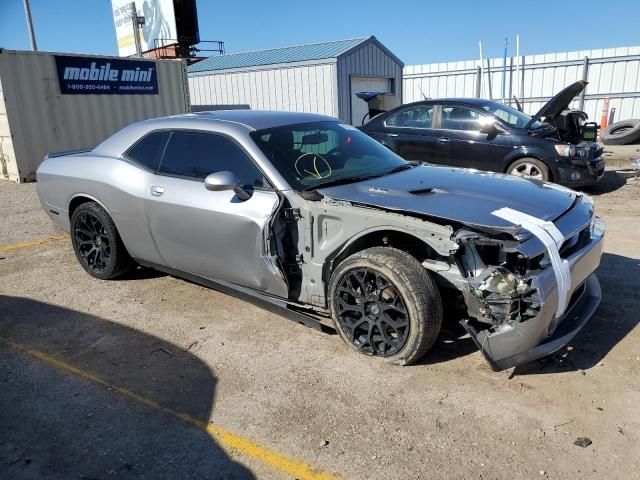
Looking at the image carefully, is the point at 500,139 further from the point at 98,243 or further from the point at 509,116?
the point at 98,243

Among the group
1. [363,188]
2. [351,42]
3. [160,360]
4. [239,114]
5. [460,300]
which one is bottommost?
[160,360]

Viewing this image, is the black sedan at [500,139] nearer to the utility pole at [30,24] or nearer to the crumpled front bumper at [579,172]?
the crumpled front bumper at [579,172]

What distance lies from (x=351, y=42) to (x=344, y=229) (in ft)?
50.6

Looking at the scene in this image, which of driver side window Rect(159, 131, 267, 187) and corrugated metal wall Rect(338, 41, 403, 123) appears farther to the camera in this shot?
corrugated metal wall Rect(338, 41, 403, 123)

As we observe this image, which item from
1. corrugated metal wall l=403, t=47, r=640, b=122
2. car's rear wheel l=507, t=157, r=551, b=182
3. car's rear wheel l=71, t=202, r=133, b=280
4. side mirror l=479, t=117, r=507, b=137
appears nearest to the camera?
car's rear wheel l=71, t=202, r=133, b=280

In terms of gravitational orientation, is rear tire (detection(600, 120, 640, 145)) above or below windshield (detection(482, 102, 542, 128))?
below

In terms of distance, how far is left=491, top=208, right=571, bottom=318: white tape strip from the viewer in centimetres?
289

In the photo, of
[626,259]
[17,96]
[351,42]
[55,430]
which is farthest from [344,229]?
[351,42]

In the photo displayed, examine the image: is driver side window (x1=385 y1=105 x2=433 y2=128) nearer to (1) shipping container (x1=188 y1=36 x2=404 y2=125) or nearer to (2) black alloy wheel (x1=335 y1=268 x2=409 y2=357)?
(2) black alloy wheel (x1=335 y1=268 x2=409 y2=357)

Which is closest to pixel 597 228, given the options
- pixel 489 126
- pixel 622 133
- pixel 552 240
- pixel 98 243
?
pixel 552 240

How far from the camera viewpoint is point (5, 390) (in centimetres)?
319

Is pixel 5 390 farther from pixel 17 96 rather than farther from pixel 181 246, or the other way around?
pixel 17 96

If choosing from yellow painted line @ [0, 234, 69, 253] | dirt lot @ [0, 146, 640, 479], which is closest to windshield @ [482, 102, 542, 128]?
dirt lot @ [0, 146, 640, 479]

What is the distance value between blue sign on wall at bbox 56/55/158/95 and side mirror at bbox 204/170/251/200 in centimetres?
990
